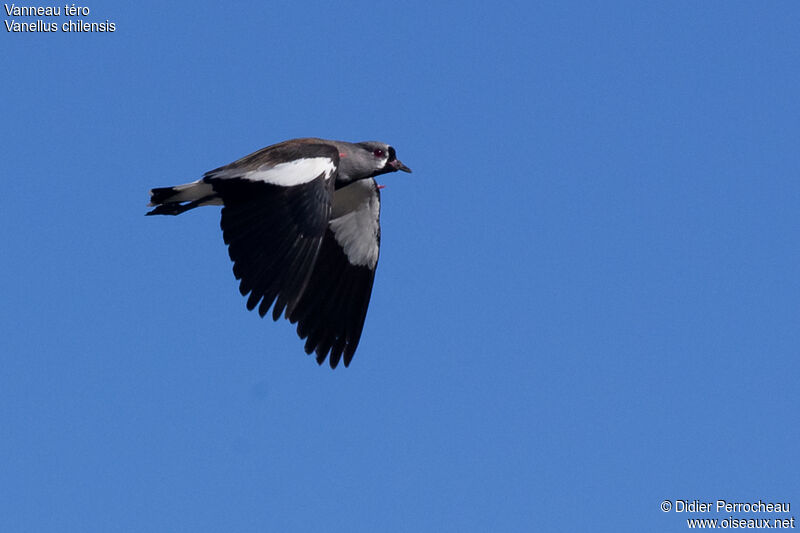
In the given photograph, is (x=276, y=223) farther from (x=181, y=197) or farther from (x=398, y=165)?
(x=398, y=165)

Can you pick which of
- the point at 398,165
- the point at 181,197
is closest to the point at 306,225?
the point at 181,197

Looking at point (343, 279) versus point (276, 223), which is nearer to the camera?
point (276, 223)

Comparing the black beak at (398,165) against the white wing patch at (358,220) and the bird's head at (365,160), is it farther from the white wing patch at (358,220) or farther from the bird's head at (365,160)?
the white wing patch at (358,220)

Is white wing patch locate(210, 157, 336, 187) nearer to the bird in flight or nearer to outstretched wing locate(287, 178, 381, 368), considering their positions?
the bird in flight

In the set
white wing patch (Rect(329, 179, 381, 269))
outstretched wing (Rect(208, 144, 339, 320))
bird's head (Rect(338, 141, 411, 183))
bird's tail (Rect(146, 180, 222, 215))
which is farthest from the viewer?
white wing patch (Rect(329, 179, 381, 269))

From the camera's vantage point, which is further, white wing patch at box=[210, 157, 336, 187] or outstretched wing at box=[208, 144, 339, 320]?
white wing patch at box=[210, 157, 336, 187]

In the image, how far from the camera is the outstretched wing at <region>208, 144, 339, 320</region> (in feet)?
43.0

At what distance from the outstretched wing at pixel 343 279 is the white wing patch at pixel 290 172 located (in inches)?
87.4

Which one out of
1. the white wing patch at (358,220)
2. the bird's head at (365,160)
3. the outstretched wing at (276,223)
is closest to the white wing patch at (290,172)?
the outstretched wing at (276,223)

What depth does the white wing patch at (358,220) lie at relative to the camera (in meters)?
17.1

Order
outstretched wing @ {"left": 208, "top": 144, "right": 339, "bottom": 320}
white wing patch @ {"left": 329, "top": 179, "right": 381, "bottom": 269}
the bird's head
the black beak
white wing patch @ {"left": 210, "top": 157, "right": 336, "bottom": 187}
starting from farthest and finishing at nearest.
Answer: white wing patch @ {"left": 329, "top": 179, "right": 381, "bottom": 269}, the black beak, the bird's head, white wing patch @ {"left": 210, "top": 157, "right": 336, "bottom": 187}, outstretched wing @ {"left": 208, "top": 144, "right": 339, "bottom": 320}

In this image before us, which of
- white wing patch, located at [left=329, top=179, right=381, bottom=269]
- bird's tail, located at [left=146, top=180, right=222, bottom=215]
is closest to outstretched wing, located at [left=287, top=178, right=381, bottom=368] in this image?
white wing patch, located at [left=329, top=179, right=381, bottom=269]

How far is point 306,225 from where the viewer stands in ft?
44.2

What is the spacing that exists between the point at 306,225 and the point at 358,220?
3839mm
